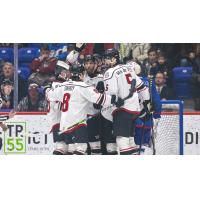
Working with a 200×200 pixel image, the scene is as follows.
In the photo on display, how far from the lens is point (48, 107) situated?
13992 mm

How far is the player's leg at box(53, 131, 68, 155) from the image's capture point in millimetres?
13961

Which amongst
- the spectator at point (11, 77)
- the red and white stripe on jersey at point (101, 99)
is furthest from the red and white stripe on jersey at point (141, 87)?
Result: the spectator at point (11, 77)

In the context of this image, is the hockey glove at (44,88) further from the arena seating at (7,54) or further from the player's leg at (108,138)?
the player's leg at (108,138)

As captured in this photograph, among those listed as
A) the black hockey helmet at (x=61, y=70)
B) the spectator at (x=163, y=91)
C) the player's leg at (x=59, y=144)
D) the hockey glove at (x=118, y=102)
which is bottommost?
the player's leg at (x=59, y=144)

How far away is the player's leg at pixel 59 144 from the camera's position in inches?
550

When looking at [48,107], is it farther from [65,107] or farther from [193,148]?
[193,148]

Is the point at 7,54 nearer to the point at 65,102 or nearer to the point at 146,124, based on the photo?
the point at 65,102

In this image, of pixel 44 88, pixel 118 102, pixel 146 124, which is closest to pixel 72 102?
pixel 44 88

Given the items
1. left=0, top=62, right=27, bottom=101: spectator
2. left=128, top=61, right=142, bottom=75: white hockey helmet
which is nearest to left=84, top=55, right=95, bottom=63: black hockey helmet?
left=128, top=61, right=142, bottom=75: white hockey helmet

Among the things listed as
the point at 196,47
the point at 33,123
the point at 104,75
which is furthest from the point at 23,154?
the point at 196,47

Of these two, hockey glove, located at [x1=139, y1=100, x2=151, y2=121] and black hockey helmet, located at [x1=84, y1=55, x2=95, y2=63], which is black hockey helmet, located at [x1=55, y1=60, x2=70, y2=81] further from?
hockey glove, located at [x1=139, y1=100, x2=151, y2=121]

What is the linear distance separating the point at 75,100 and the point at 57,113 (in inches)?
10.8

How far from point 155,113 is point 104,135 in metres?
0.59

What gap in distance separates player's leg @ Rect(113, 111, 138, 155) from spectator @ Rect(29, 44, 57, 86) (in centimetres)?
82
